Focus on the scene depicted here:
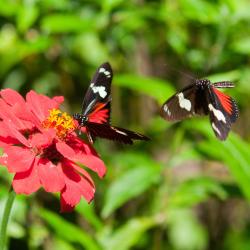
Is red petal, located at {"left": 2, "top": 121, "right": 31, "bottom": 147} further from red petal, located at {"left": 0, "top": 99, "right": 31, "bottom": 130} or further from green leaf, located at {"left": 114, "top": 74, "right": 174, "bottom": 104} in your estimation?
green leaf, located at {"left": 114, "top": 74, "right": 174, "bottom": 104}

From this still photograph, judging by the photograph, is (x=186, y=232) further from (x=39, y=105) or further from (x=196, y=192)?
(x=39, y=105)

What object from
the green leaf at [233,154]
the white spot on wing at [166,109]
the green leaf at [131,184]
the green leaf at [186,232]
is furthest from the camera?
the green leaf at [186,232]

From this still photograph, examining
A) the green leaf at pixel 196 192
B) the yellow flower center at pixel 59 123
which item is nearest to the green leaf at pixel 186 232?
the green leaf at pixel 196 192

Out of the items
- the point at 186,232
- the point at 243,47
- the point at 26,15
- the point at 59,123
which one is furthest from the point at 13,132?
the point at 186,232

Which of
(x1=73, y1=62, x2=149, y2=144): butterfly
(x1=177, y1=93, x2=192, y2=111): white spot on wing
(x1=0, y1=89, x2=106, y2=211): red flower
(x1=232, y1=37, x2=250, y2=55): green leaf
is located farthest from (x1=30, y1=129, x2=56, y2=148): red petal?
(x1=232, y1=37, x2=250, y2=55): green leaf

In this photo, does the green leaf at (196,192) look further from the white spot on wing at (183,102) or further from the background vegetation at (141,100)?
the white spot on wing at (183,102)

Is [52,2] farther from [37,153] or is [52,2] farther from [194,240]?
[194,240]

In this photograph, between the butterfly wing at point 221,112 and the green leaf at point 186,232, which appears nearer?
the butterfly wing at point 221,112

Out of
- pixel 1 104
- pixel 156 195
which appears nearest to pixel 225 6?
pixel 156 195
